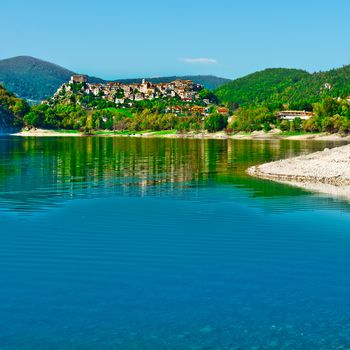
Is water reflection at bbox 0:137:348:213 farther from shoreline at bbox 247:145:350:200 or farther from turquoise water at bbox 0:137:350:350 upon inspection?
shoreline at bbox 247:145:350:200

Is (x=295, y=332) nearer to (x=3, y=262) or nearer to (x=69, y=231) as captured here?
(x=3, y=262)

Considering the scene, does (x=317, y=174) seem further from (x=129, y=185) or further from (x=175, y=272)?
(x=175, y=272)

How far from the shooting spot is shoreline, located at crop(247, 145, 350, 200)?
157 feet

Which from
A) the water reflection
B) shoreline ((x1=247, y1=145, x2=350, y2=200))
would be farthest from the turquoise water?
shoreline ((x1=247, y1=145, x2=350, y2=200))

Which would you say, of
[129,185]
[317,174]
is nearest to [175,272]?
[129,185]

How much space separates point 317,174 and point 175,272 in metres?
36.8

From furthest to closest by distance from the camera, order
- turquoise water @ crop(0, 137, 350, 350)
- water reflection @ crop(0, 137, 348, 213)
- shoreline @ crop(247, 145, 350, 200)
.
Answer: shoreline @ crop(247, 145, 350, 200), water reflection @ crop(0, 137, 348, 213), turquoise water @ crop(0, 137, 350, 350)

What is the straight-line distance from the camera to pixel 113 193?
46.7 meters

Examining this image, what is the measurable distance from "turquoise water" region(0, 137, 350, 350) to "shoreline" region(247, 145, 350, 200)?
15.7ft

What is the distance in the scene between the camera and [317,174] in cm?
5597

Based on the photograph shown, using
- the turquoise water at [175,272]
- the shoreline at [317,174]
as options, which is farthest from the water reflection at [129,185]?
the shoreline at [317,174]

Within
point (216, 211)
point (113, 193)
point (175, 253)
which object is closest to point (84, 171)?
point (113, 193)

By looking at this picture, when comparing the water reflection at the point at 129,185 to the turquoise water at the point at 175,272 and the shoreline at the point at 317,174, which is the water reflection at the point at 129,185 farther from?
the shoreline at the point at 317,174

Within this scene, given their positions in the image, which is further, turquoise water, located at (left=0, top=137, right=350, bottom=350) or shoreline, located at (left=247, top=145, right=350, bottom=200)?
shoreline, located at (left=247, top=145, right=350, bottom=200)
